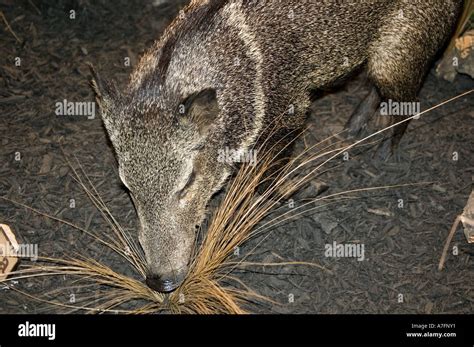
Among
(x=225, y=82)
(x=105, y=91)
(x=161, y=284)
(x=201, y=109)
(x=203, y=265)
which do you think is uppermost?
(x=225, y=82)

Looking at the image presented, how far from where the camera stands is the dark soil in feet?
13.1

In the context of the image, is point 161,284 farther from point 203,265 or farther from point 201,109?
point 201,109

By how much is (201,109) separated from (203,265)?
3.03 feet

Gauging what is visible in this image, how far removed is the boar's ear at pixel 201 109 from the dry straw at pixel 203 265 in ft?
1.59

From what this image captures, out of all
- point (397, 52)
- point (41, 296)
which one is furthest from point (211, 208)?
point (397, 52)

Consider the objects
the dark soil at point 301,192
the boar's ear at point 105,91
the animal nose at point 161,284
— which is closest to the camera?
the animal nose at point 161,284

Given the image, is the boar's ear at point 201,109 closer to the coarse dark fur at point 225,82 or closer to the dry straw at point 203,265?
the coarse dark fur at point 225,82

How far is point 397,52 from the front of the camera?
447 cm

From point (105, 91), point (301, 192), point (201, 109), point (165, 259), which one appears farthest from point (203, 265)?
point (105, 91)

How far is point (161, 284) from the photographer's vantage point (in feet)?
11.7

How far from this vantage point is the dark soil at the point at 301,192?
13.1ft

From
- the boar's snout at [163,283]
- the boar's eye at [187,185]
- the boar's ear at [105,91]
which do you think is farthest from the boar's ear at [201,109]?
the boar's snout at [163,283]

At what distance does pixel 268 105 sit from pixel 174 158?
2.83ft
